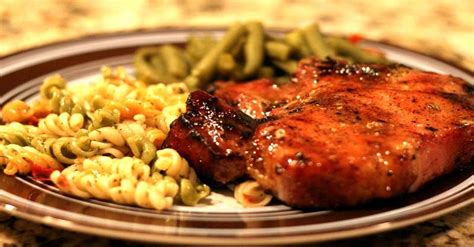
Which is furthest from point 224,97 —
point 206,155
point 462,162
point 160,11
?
point 160,11

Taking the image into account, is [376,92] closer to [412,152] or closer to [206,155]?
[412,152]

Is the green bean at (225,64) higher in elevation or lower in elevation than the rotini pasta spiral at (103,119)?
higher

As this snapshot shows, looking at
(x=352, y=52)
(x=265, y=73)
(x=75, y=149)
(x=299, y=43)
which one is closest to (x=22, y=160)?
(x=75, y=149)

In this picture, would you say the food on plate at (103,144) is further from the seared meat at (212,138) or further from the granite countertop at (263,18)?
the granite countertop at (263,18)

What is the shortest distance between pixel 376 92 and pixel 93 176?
163cm

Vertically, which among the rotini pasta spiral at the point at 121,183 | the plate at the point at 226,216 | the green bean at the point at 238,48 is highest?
the green bean at the point at 238,48

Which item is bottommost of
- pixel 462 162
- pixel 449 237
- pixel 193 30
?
pixel 449 237

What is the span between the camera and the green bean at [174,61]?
5035mm

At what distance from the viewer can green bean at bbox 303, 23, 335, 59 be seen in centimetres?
503

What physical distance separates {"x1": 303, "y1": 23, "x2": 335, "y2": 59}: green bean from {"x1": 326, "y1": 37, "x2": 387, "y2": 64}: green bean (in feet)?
0.45

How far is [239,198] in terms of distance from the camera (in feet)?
10.6

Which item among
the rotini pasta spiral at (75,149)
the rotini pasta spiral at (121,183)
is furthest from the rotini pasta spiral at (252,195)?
the rotini pasta spiral at (75,149)

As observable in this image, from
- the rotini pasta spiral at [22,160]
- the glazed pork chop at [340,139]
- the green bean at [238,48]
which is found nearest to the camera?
the glazed pork chop at [340,139]

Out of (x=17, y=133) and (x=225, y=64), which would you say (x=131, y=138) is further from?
(x=225, y=64)
